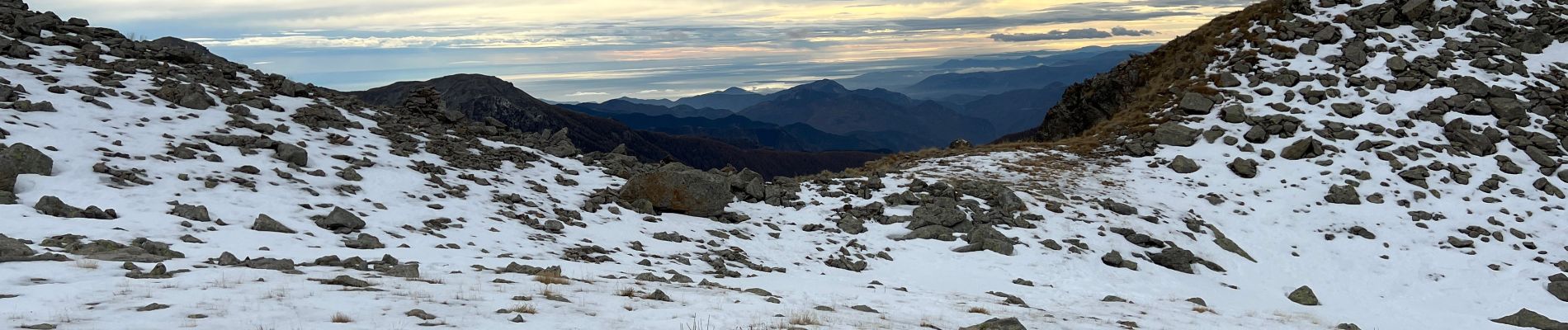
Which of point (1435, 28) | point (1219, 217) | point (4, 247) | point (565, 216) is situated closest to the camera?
point (4, 247)

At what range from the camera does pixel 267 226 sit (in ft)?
51.4

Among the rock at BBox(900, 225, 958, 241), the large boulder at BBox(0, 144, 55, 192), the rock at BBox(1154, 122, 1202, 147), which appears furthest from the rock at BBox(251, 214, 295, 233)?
the rock at BBox(1154, 122, 1202, 147)

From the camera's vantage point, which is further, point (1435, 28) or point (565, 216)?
point (1435, 28)

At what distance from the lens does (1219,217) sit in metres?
27.0

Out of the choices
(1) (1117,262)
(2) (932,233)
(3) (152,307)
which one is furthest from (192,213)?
(1) (1117,262)

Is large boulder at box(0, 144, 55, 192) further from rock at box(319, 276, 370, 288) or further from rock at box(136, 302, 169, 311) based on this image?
rock at box(136, 302, 169, 311)

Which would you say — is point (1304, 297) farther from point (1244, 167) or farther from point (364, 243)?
point (364, 243)

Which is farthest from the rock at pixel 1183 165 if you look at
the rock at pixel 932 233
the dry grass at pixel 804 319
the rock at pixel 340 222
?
the rock at pixel 340 222

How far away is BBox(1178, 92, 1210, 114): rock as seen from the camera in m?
36.0

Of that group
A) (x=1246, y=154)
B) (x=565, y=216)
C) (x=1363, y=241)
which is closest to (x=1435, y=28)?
(x=1246, y=154)

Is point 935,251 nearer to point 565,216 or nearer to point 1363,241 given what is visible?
point 565,216

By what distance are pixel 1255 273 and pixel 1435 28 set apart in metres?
25.2

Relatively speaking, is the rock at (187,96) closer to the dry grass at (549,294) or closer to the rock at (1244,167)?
the dry grass at (549,294)

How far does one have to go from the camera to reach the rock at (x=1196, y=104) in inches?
1417
